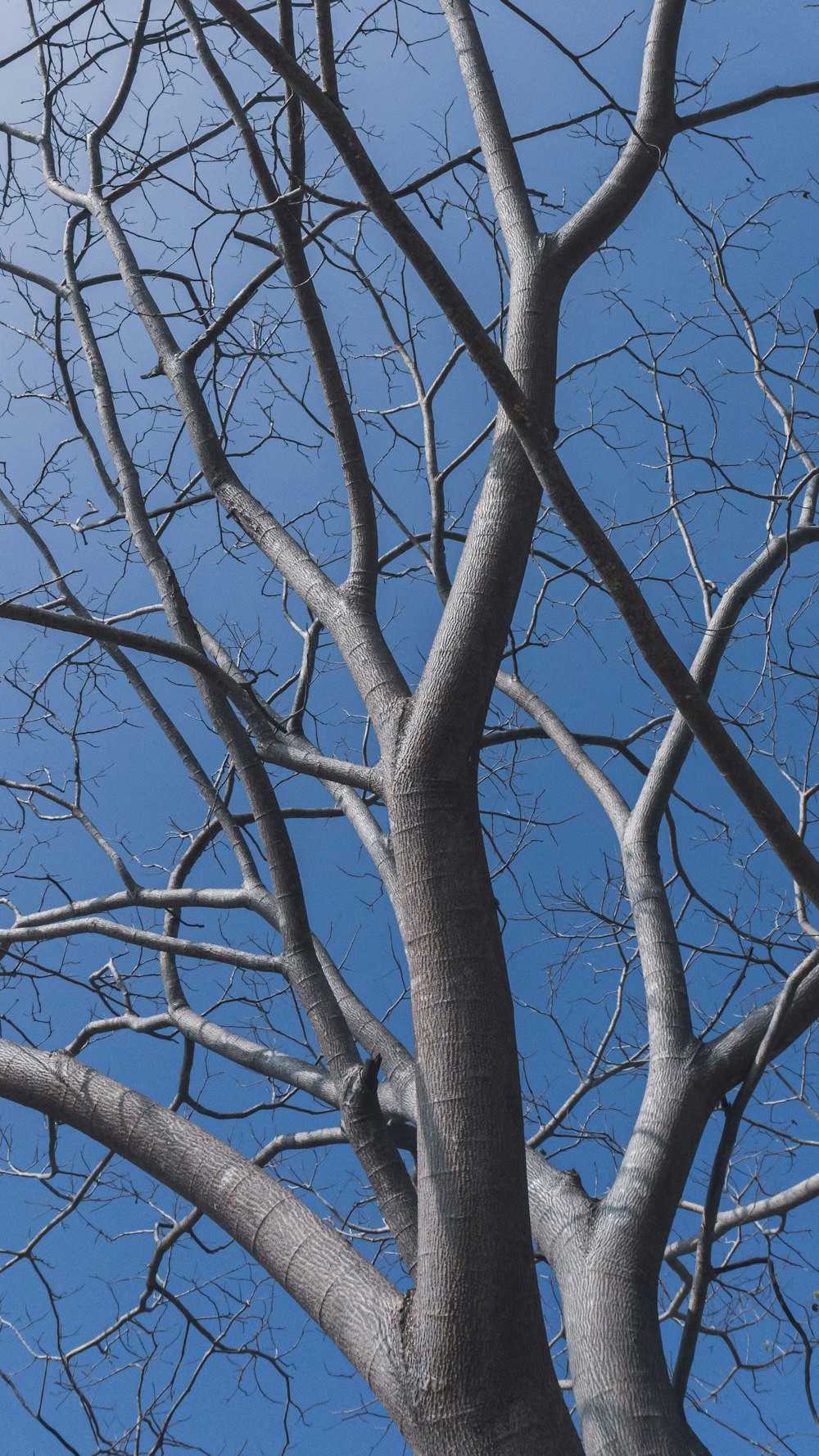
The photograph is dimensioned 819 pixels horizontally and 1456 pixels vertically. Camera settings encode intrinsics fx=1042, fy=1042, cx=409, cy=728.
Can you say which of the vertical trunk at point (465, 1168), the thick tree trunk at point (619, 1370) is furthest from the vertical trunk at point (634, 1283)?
the vertical trunk at point (465, 1168)

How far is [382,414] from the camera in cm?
431

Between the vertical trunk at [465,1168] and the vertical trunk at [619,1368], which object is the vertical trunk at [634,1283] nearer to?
the vertical trunk at [619,1368]

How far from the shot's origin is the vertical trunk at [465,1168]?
163 cm

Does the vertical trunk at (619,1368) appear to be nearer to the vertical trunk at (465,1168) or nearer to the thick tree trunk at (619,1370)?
the thick tree trunk at (619,1370)

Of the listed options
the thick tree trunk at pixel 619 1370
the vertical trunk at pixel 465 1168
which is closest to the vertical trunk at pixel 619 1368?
the thick tree trunk at pixel 619 1370

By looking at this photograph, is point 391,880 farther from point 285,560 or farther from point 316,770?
point 285,560

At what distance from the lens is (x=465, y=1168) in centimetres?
177

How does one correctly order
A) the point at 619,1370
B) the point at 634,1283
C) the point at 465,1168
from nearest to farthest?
the point at 465,1168 < the point at 619,1370 < the point at 634,1283

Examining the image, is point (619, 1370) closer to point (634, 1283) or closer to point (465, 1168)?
point (634, 1283)

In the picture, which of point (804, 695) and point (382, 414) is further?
point (382, 414)

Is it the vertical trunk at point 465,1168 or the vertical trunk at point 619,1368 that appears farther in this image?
the vertical trunk at point 619,1368

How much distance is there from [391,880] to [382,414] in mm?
2151

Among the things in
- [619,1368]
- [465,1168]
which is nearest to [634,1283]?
[619,1368]

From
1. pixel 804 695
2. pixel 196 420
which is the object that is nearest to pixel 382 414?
pixel 196 420
